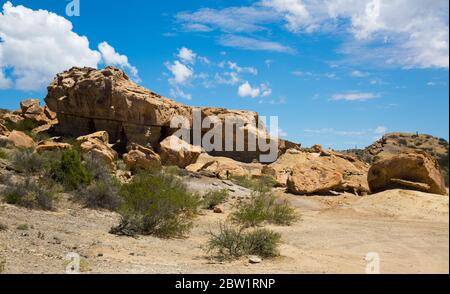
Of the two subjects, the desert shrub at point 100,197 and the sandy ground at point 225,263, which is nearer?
the sandy ground at point 225,263

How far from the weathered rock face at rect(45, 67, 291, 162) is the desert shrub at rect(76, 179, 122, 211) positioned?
1800cm

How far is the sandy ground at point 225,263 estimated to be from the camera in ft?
26.4

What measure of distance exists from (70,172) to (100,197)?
2815mm

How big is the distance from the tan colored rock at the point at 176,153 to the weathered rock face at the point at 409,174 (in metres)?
12.9

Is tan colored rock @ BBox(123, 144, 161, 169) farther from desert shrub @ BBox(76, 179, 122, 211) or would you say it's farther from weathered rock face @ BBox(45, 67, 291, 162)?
desert shrub @ BBox(76, 179, 122, 211)

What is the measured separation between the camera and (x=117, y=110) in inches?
1382

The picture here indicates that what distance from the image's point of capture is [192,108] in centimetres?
3862

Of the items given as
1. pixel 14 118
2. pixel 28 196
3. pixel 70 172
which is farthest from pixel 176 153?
pixel 14 118

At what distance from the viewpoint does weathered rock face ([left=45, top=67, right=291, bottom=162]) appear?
114 ft

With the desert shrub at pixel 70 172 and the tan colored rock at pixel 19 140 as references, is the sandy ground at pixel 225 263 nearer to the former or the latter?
the desert shrub at pixel 70 172

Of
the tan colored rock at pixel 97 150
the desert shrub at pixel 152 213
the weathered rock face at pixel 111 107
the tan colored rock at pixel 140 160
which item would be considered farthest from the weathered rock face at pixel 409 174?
the weathered rock face at pixel 111 107

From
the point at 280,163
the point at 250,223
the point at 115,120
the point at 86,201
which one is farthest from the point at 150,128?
the point at 250,223

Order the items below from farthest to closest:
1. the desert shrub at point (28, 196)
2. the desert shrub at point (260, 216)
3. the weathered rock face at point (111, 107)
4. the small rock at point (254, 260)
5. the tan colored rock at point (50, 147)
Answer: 1. the weathered rock face at point (111, 107)
2. the tan colored rock at point (50, 147)
3. the desert shrub at point (260, 216)
4. the desert shrub at point (28, 196)
5. the small rock at point (254, 260)
